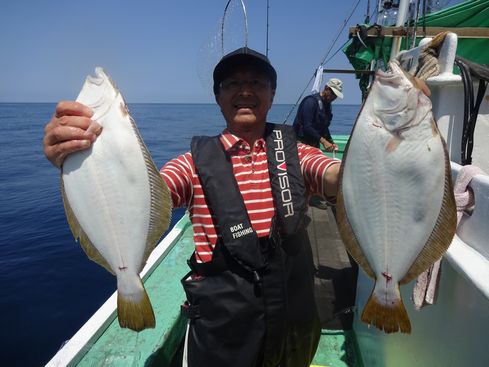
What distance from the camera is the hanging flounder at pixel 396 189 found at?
1.39 meters

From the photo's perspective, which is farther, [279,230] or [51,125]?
[279,230]

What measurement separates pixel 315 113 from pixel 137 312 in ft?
20.1

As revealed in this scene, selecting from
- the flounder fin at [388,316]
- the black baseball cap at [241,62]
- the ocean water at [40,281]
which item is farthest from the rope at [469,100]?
the ocean water at [40,281]

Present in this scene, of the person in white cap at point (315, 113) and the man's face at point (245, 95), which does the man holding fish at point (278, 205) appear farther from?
the person in white cap at point (315, 113)

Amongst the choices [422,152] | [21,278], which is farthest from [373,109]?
[21,278]

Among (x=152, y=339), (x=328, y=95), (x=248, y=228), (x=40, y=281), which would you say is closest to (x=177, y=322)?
(x=152, y=339)

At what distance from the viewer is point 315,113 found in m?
7.00

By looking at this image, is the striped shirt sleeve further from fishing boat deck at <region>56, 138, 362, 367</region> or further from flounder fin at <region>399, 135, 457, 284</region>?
fishing boat deck at <region>56, 138, 362, 367</region>

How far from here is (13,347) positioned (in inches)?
173

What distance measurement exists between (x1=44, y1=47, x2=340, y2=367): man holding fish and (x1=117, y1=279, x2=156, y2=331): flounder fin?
354mm

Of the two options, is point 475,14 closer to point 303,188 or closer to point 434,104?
point 434,104

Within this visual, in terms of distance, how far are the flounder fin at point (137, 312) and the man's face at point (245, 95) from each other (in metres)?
1.13

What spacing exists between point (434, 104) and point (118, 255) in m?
2.02

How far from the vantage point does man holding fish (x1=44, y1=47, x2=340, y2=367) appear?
6.14 feet
